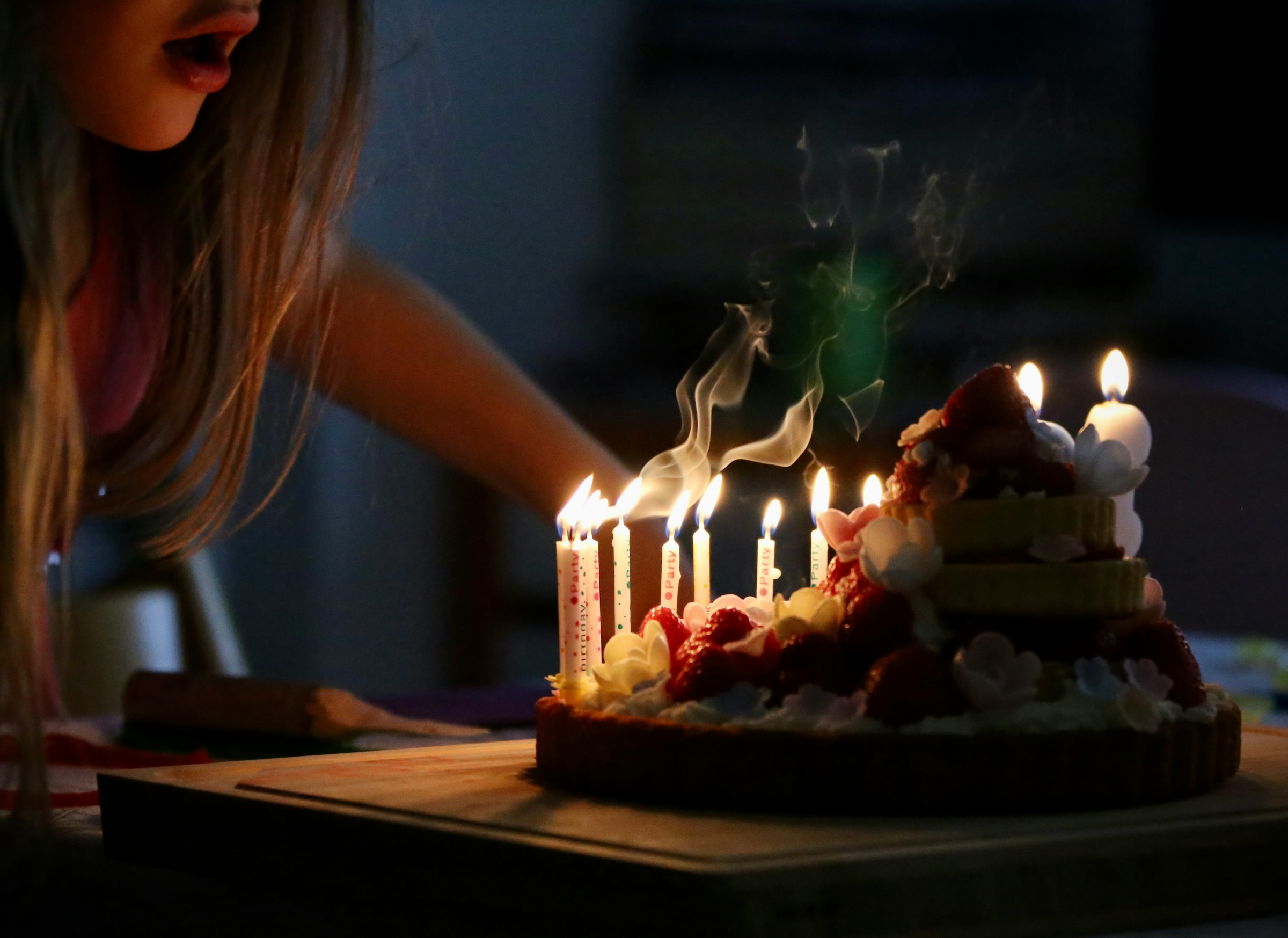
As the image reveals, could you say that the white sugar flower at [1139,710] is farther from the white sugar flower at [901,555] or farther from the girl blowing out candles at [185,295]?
the girl blowing out candles at [185,295]

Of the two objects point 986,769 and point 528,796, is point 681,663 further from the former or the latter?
point 986,769

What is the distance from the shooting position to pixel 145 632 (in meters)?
3.34

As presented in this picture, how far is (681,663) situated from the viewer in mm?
1401

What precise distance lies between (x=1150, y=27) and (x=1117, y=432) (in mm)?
4824

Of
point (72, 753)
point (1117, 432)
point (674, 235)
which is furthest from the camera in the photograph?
point (674, 235)

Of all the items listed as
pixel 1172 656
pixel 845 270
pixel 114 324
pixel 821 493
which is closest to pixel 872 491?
pixel 821 493

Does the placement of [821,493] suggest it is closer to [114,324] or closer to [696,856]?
[696,856]

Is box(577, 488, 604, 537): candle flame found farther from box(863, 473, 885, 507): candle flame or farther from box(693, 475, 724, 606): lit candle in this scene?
box(863, 473, 885, 507): candle flame

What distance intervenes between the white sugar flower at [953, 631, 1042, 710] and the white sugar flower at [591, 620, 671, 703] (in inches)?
12.4

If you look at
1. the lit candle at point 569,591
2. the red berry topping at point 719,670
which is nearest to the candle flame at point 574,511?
the lit candle at point 569,591

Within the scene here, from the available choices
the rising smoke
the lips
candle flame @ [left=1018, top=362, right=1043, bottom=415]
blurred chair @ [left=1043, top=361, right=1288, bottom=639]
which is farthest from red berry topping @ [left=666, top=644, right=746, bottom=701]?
blurred chair @ [left=1043, top=361, right=1288, bottom=639]

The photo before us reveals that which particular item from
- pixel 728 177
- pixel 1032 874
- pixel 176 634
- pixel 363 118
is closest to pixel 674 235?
pixel 728 177

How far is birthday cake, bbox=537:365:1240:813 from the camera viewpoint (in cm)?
123

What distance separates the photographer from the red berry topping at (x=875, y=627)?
1307 mm
